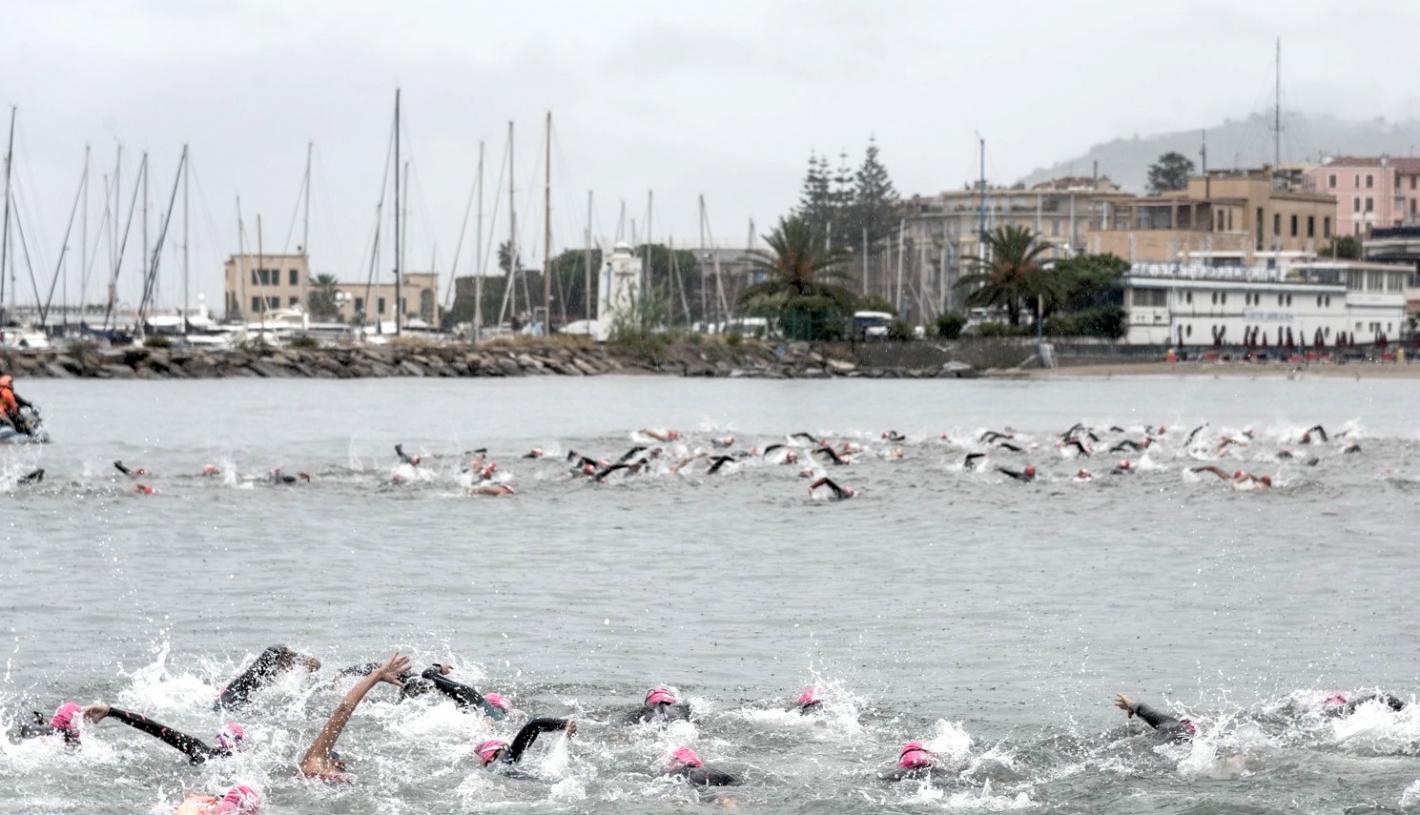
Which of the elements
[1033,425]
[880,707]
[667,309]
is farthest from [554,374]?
[880,707]

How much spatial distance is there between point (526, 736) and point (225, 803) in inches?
95.5

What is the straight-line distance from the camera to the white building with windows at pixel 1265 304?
11469 cm

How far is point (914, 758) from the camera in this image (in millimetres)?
14664

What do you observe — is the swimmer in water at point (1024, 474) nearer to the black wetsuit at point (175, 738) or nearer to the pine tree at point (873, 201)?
the black wetsuit at point (175, 738)

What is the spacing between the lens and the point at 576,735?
15961 millimetres

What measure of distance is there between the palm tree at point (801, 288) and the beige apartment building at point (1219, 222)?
133 feet

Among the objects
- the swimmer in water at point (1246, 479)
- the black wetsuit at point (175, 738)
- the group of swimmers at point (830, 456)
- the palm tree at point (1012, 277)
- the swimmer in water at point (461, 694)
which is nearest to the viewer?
the black wetsuit at point (175, 738)

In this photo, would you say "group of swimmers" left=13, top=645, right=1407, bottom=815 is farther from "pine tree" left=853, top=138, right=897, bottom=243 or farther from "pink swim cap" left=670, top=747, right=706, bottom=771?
"pine tree" left=853, top=138, right=897, bottom=243

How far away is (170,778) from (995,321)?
344 feet

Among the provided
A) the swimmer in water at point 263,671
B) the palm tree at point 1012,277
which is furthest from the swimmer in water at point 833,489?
the palm tree at point 1012,277

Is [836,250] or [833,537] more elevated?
[836,250]

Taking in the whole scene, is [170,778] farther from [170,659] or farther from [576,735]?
[170,659]

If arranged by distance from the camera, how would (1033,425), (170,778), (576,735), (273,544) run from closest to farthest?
(170,778)
(576,735)
(273,544)
(1033,425)

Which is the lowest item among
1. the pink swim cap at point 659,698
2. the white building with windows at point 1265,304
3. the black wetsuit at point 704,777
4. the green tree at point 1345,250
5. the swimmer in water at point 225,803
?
the black wetsuit at point 704,777
